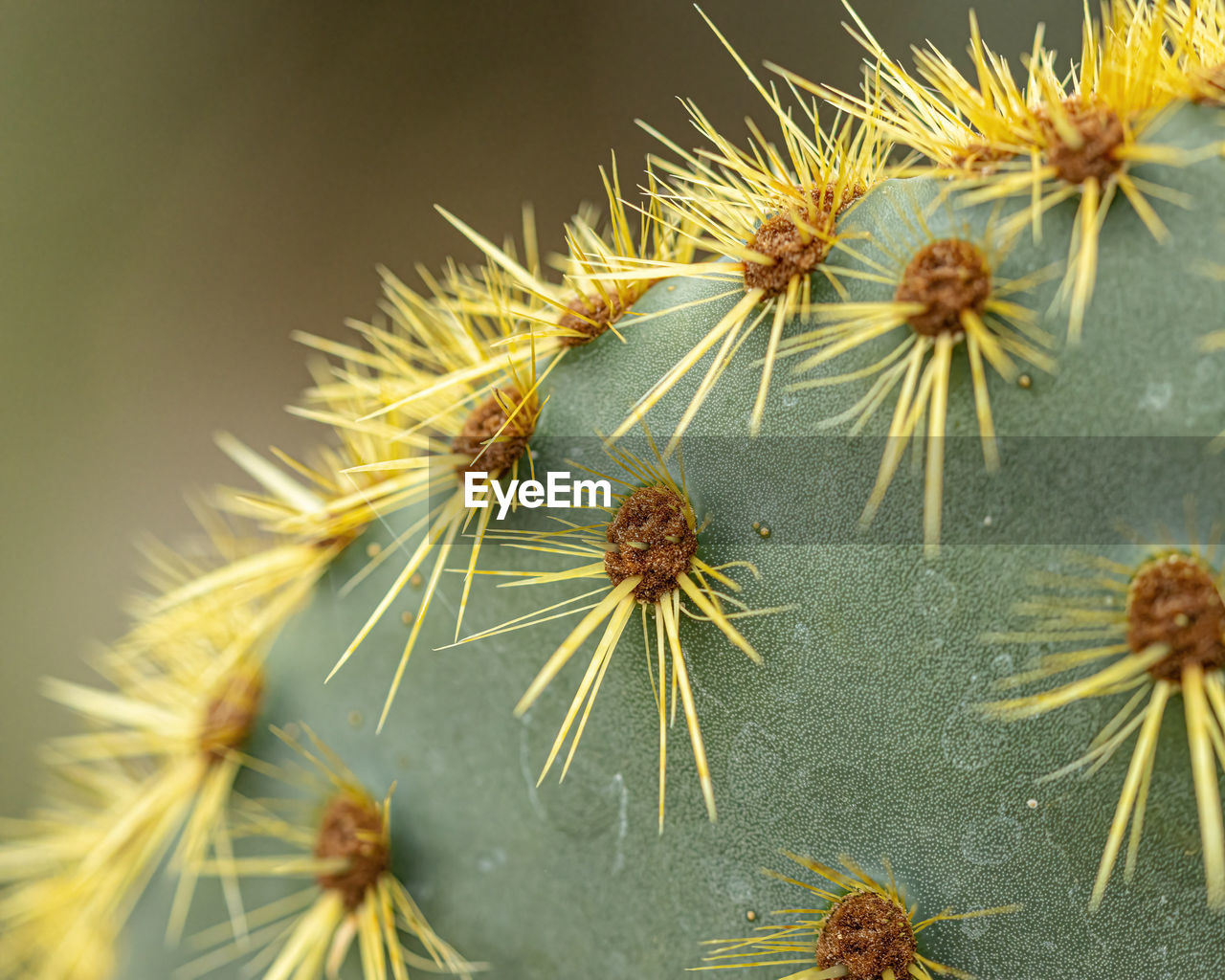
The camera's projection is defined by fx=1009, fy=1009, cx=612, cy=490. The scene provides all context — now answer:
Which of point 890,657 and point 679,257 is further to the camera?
point 679,257

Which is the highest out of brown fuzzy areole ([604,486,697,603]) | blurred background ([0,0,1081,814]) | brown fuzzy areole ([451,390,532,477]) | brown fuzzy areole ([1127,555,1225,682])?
blurred background ([0,0,1081,814])

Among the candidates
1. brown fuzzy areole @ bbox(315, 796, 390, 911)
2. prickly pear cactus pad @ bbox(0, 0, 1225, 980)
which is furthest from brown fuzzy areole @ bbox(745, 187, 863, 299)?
brown fuzzy areole @ bbox(315, 796, 390, 911)

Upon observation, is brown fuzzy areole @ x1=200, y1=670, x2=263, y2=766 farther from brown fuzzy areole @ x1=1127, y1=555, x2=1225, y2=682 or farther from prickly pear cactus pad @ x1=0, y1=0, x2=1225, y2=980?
brown fuzzy areole @ x1=1127, y1=555, x2=1225, y2=682

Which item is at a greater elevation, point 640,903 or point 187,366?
point 187,366

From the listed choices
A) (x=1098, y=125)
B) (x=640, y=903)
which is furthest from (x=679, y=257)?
(x=640, y=903)

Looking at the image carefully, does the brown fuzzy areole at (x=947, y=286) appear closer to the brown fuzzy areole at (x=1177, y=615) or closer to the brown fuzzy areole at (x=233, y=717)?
the brown fuzzy areole at (x=1177, y=615)

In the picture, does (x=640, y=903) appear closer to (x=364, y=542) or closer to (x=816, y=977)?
(x=816, y=977)

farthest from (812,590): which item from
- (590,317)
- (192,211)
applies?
(192,211)
